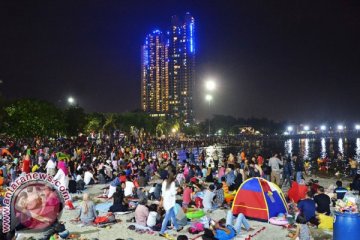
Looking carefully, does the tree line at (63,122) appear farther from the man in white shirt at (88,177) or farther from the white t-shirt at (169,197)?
the white t-shirt at (169,197)

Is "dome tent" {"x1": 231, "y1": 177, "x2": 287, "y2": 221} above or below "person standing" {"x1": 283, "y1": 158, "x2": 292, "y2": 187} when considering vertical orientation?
below

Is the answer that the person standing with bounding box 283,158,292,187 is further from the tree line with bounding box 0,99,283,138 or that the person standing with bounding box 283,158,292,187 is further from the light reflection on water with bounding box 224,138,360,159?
the tree line with bounding box 0,99,283,138

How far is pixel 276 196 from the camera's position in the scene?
13.8 m

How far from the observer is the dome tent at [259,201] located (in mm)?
13484

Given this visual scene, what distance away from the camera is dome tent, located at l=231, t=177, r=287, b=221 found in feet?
44.2

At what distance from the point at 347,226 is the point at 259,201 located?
423cm

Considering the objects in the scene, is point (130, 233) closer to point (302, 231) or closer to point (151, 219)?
point (151, 219)

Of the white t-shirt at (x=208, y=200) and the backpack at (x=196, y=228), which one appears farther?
the white t-shirt at (x=208, y=200)

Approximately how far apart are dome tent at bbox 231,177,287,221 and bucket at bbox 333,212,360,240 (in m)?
3.71

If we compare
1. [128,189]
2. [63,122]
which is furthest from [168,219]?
[63,122]

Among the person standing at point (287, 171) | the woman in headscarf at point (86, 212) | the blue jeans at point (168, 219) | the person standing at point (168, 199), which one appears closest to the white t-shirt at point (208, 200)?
the blue jeans at point (168, 219)

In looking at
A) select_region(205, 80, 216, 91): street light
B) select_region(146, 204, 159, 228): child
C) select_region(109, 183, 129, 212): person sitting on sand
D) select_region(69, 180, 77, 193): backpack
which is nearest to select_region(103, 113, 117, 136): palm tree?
select_region(205, 80, 216, 91): street light

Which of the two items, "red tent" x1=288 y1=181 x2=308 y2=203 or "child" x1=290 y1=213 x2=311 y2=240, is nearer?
"child" x1=290 y1=213 x2=311 y2=240

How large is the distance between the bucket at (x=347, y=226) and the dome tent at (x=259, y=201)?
3709mm
